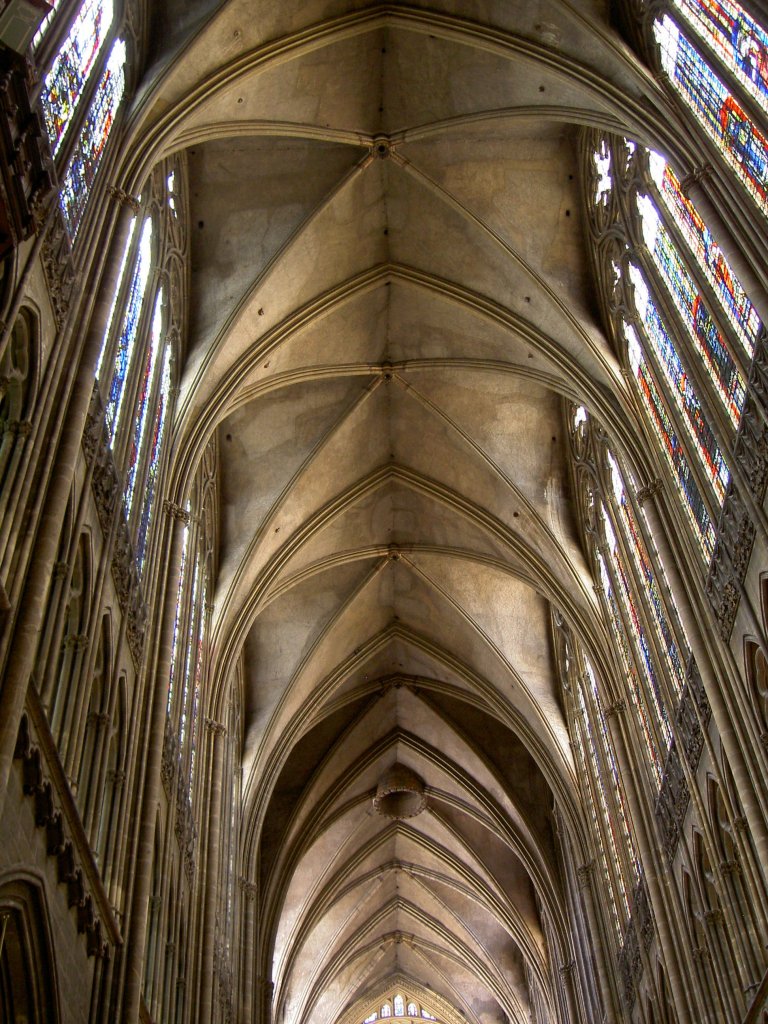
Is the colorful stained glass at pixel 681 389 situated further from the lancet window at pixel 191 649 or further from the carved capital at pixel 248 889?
the carved capital at pixel 248 889

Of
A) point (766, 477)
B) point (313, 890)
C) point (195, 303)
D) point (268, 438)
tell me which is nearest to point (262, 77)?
point (195, 303)

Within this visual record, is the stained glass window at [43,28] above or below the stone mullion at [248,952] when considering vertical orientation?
above

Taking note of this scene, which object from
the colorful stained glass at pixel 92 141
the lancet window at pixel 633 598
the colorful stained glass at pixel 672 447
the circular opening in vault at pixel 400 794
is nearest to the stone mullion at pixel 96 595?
the colorful stained glass at pixel 92 141

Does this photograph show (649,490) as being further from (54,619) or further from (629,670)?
(54,619)

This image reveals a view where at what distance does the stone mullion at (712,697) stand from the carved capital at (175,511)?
730cm

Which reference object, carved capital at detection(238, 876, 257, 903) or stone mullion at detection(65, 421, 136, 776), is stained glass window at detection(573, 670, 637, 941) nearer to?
carved capital at detection(238, 876, 257, 903)

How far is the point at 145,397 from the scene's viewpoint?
17.7 metres

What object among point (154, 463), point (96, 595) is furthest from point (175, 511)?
point (96, 595)

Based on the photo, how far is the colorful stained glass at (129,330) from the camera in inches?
601

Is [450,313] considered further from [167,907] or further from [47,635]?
[47,635]

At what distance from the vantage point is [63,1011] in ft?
37.1

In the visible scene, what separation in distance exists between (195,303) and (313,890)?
21.3 m

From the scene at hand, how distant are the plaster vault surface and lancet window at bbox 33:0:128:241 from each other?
2.62ft

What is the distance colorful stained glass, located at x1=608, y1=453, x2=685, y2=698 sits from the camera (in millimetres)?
18906
